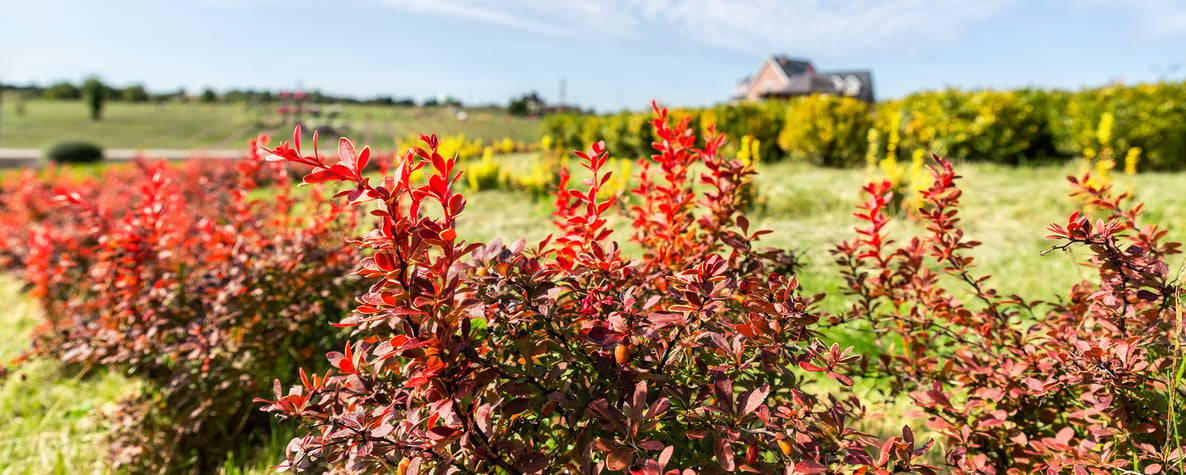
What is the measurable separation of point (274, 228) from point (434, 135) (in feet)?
8.92

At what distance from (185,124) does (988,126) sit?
41.5 m

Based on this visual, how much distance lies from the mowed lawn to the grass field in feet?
29.1

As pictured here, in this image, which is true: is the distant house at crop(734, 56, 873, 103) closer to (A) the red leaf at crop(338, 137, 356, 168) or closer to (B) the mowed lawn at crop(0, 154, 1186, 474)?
(B) the mowed lawn at crop(0, 154, 1186, 474)

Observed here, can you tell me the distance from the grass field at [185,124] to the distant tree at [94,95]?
0.69m

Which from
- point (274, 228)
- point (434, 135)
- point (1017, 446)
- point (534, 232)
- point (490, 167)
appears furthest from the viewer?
point (490, 167)

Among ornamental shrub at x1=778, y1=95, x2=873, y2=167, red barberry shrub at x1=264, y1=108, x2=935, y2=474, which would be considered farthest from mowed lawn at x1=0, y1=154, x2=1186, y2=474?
red barberry shrub at x1=264, y1=108, x2=935, y2=474

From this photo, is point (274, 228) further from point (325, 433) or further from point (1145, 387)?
point (1145, 387)

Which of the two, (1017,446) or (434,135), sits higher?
(434,135)

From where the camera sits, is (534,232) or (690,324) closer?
(690,324)

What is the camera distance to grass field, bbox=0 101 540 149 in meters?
18.5

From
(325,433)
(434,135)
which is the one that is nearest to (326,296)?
(325,433)

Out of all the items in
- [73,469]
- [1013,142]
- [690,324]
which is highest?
[1013,142]

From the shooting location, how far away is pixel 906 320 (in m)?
1.83

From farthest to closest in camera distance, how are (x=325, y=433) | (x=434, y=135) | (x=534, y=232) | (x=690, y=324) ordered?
1. (x=534, y=232)
2. (x=690, y=324)
3. (x=325, y=433)
4. (x=434, y=135)
